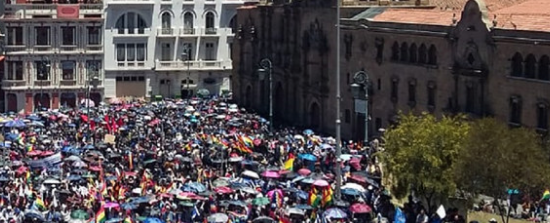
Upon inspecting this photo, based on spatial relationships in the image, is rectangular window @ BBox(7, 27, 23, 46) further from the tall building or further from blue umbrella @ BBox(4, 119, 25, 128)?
blue umbrella @ BBox(4, 119, 25, 128)

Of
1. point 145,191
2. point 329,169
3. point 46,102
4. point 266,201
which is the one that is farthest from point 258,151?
point 46,102

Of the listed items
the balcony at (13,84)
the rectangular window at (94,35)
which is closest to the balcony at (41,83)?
the balcony at (13,84)

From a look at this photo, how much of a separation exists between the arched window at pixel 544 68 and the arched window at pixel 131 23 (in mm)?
53817

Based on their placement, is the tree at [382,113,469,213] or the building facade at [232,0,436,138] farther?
the building facade at [232,0,436,138]

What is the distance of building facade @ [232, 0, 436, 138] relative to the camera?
260 feet

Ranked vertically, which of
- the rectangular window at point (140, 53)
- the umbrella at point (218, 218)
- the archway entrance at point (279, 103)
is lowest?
the umbrella at point (218, 218)

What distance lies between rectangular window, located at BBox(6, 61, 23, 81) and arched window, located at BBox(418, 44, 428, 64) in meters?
44.1

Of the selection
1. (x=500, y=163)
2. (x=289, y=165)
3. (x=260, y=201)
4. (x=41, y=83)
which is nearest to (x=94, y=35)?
(x=41, y=83)

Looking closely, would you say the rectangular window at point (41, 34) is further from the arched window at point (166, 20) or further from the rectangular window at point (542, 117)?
the rectangular window at point (542, 117)

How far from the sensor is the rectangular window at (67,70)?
338ft

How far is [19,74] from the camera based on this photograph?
4021 inches

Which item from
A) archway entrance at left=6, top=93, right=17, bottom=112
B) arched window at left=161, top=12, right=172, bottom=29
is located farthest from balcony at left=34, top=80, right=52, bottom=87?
arched window at left=161, top=12, right=172, bottom=29

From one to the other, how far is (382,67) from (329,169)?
1430 cm

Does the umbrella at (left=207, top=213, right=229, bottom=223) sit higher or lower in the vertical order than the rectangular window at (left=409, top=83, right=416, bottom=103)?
lower
